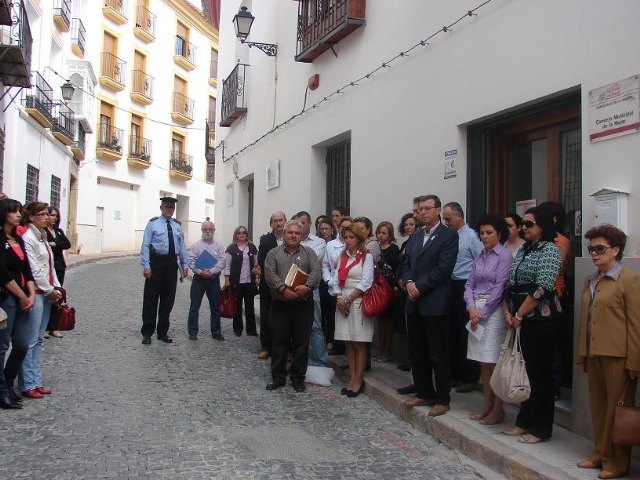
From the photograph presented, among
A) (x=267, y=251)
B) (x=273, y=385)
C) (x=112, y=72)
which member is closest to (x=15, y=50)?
(x=267, y=251)

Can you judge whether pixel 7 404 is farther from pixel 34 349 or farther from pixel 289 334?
pixel 289 334

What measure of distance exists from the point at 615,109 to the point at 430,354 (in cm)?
232

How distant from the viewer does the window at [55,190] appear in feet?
72.2

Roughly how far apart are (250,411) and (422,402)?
1484 mm

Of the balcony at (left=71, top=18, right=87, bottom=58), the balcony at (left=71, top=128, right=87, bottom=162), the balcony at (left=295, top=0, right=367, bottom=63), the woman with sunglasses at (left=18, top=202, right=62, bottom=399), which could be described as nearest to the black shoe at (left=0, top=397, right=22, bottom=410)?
the woman with sunglasses at (left=18, top=202, right=62, bottom=399)

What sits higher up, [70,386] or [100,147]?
[100,147]

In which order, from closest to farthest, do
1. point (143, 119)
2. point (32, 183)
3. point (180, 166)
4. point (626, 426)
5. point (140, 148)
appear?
point (626, 426) < point (32, 183) < point (140, 148) < point (143, 119) < point (180, 166)

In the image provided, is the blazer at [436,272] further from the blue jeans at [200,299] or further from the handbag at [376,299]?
the blue jeans at [200,299]

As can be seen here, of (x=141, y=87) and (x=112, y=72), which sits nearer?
(x=112, y=72)

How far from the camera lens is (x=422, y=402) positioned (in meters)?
5.39

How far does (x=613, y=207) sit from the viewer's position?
4441 mm

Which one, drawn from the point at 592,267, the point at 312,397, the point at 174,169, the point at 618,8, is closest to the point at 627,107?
the point at 618,8

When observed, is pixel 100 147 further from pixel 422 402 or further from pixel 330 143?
pixel 422 402

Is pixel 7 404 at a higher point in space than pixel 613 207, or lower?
lower
